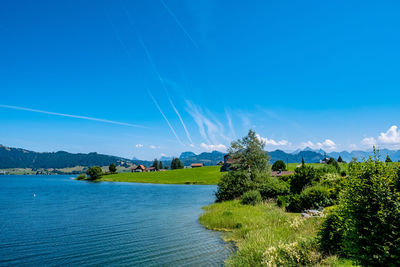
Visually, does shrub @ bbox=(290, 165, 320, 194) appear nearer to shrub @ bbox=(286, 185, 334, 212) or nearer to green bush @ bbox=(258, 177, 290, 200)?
green bush @ bbox=(258, 177, 290, 200)

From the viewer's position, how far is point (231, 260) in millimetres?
14688

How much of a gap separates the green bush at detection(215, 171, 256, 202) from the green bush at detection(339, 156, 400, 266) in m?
32.3

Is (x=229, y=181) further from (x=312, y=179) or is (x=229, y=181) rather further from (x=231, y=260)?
(x=231, y=260)

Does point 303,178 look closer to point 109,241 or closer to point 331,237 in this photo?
point 331,237

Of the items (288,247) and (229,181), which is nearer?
(288,247)

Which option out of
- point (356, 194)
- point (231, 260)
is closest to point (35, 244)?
point (231, 260)

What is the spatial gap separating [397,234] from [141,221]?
2648 cm

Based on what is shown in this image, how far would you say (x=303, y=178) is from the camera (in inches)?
1319

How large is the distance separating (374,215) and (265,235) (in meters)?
10.9

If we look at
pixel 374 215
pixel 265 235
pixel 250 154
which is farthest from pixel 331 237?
pixel 250 154

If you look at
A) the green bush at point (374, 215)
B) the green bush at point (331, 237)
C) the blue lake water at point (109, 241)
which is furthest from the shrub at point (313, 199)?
the green bush at point (374, 215)

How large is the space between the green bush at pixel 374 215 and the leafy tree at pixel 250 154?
159 feet

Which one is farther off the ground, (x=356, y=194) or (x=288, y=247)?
(x=356, y=194)

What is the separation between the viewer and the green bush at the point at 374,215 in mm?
7293
